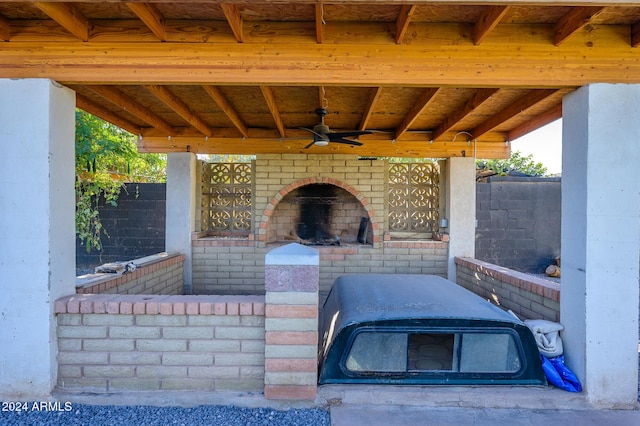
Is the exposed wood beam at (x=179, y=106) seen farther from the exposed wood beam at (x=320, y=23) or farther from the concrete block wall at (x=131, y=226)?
the concrete block wall at (x=131, y=226)

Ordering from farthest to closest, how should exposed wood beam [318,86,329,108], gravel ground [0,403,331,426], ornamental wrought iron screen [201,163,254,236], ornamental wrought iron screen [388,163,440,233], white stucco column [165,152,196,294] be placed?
ornamental wrought iron screen [201,163,254,236] < ornamental wrought iron screen [388,163,440,233] < white stucco column [165,152,196,294] < exposed wood beam [318,86,329,108] < gravel ground [0,403,331,426]

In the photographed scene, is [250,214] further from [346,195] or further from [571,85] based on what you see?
[571,85]

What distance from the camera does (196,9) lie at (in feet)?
7.73

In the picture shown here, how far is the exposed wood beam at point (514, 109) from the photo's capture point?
324cm

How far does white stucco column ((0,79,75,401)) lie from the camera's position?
8.10 feet

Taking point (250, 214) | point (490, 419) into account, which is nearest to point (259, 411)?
point (490, 419)

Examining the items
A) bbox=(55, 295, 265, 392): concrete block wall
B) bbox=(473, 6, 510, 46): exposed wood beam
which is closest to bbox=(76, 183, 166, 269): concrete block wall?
bbox=(55, 295, 265, 392): concrete block wall

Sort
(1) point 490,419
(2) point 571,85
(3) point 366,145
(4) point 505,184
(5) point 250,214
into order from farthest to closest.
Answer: (4) point 505,184
(5) point 250,214
(3) point 366,145
(2) point 571,85
(1) point 490,419

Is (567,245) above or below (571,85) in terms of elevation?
below

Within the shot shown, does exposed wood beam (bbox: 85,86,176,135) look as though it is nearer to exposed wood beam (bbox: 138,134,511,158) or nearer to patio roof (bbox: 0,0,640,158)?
exposed wood beam (bbox: 138,134,511,158)

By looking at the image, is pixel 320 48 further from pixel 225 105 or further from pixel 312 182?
pixel 312 182

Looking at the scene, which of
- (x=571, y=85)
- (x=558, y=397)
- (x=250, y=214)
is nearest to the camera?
(x=558, y=397)

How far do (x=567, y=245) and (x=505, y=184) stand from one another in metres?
5.49

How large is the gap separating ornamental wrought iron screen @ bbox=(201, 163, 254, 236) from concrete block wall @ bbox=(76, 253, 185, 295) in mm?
958
